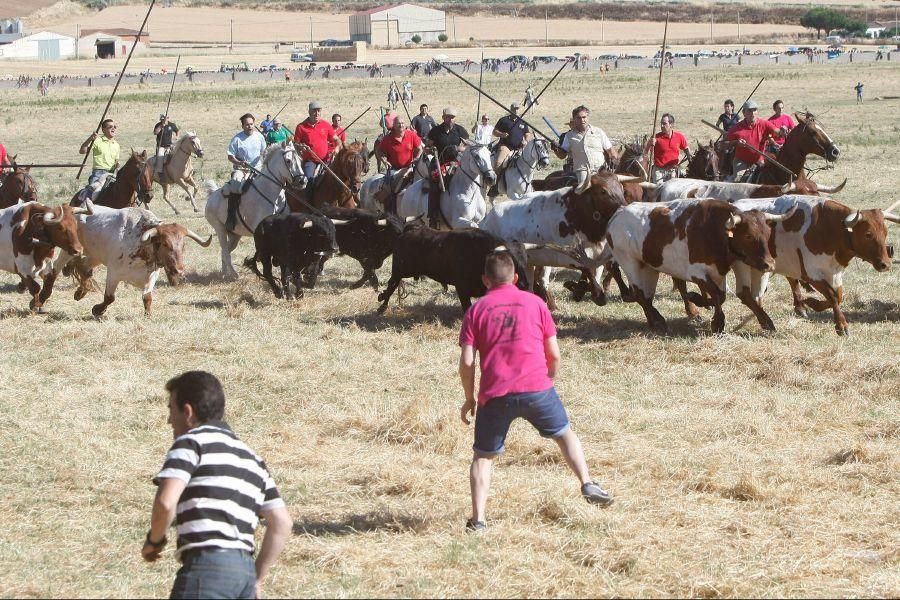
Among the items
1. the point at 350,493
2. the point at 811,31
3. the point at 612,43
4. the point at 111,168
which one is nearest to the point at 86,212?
the point at 111,168

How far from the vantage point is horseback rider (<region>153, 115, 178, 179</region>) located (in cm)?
2336

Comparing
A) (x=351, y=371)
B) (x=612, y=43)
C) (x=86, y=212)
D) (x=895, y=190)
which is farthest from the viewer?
(x=612, y=43)

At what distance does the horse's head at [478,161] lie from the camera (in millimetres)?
14906

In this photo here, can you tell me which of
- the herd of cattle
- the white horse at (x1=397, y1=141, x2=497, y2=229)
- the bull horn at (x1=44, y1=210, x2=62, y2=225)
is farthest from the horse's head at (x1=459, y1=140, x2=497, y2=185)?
the bull horn at (x1=44, y1=210, x2=62, y2=225)

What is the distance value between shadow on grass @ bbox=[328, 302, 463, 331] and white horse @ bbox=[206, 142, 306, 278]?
9.58ft

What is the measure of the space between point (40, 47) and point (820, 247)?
386ft

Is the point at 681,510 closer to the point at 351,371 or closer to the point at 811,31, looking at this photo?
the point at 351,371

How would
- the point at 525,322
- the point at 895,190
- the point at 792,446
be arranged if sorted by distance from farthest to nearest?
the point at 895,190 < the point at 792,446 < the point at 525,322

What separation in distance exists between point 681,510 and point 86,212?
8912mm

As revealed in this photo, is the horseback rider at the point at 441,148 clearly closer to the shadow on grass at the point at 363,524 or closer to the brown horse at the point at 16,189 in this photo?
the brown horse at the point at 16,189

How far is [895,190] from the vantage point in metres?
23.1

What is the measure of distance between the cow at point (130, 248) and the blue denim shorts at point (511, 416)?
731 centimetres

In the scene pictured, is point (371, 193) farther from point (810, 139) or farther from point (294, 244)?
point (810, 139)

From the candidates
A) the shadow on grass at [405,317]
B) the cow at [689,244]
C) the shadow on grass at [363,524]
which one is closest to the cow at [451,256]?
the shadow on grass at [405,317]
